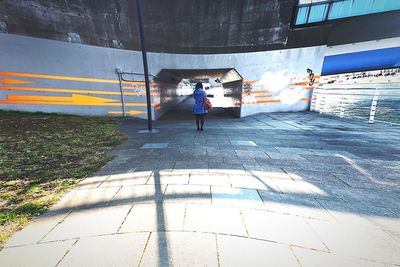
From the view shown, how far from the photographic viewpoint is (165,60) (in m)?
10.6

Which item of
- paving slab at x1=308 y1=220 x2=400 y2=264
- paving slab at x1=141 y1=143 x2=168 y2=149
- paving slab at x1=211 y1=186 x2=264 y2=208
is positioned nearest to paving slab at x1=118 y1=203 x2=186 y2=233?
paving slab at x1=211 y1=186 x2=264 y2=208

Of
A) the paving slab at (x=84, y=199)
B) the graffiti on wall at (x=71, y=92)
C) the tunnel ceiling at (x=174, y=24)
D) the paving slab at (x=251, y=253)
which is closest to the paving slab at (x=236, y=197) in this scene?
the paving slab at (x=251, y=253)

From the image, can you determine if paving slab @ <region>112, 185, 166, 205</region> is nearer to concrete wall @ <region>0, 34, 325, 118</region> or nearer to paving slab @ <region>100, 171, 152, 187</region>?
paving slab @ <region>100, 171, 152, 187</region>

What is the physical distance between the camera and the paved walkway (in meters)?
1.79

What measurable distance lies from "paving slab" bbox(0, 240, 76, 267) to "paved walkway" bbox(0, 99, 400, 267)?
0.01 meters

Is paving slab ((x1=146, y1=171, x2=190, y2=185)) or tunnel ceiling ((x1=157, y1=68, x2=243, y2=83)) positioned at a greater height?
tunnel ceiling ((x1=157, y1=68, x2=243, y2=83))

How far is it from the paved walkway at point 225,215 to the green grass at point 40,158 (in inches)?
12.0

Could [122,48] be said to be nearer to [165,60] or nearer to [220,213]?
[165,60]

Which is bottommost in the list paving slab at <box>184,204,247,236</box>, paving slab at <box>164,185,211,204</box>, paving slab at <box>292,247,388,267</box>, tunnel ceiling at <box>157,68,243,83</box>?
paving slab at <box>164,185,211,204</box>

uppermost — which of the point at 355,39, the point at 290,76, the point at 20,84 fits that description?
the point at 355,39

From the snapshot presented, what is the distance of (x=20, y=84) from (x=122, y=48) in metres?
4.62

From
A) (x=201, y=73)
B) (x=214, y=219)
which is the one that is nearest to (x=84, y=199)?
(x=214, y=219)

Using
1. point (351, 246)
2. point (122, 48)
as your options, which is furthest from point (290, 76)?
point (351, 246)

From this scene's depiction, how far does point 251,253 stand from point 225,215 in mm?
602
